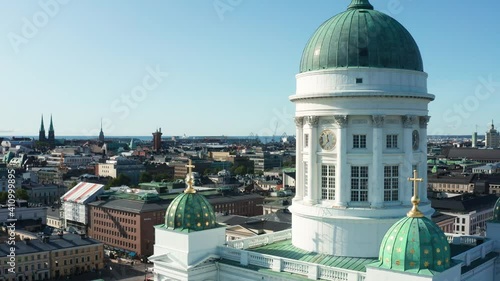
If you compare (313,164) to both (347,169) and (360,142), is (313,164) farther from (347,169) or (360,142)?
(360,142)

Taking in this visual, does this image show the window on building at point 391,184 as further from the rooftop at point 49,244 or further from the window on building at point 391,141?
the rooftop at point 49,244

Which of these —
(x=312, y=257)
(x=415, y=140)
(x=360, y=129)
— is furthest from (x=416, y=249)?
(x=415, y=140)

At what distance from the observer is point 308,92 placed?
39.8 m

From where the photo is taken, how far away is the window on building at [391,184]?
38188 millimetres

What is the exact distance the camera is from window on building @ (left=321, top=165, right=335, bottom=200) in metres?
39.0

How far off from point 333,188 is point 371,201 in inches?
107

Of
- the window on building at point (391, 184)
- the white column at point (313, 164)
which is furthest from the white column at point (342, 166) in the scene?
the window on building at point (391, 184)

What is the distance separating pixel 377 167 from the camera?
123 feet

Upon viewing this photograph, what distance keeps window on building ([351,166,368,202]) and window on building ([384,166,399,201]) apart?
1321mm

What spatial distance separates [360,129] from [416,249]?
10913mm

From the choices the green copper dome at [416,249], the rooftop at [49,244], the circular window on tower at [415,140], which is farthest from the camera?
the rooftop at [49,244]

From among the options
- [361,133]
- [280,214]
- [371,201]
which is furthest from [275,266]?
[280,214]

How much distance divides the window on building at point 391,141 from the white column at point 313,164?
184 inches

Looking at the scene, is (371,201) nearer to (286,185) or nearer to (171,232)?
(171,232)
